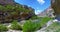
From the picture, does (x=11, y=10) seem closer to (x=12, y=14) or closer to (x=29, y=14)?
(x=12, y=14)

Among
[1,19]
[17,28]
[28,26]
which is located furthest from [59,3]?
[1,19]

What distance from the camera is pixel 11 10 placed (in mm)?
13969

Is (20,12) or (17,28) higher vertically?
(20,12)

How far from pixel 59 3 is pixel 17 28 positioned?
546 centimetres

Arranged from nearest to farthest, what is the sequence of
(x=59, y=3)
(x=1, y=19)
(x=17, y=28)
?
(x=59, y=3) < (x=17, y=28) < (x=1, y=19)

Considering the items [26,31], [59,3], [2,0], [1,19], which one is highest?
[2,0]

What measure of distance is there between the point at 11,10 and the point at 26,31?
343 inches

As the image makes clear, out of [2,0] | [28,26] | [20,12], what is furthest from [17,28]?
[2,0]

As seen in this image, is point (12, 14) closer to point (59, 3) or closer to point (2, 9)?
point (2, 9)

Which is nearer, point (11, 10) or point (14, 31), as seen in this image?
point (14, 31)

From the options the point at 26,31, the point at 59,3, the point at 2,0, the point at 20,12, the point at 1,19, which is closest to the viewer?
the point at 59,3

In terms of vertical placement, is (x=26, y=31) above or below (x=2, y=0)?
below

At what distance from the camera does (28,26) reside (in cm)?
545

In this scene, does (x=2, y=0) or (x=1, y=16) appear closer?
(x=1, y=16)
